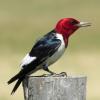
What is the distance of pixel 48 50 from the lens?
9109mm

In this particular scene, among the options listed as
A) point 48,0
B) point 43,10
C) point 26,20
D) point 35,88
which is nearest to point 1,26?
point 26,20

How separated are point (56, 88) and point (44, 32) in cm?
1509

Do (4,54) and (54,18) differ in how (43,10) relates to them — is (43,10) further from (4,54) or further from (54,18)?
(4,54)

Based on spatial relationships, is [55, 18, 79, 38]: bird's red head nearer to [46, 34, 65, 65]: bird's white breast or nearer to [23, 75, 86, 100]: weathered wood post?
[46, 34, 65, 65]: bird's white breast

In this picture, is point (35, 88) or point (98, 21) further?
point (98, 21)

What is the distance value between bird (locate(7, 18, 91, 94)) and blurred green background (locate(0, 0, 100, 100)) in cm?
487

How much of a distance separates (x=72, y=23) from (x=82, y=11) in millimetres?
18102

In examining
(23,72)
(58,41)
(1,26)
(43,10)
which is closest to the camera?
(23,72)

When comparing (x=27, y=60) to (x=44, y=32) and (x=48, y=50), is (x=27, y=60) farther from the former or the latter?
(x=44, y=32)

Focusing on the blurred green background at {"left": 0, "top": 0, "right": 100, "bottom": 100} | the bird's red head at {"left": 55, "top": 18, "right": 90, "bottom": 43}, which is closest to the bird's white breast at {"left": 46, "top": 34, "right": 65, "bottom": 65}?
the bird's red head at {"left": 55, "top": 18, "right": 90, "bottom": 43}

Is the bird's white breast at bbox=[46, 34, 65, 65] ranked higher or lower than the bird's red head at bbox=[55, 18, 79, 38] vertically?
lower

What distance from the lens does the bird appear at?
862 cm

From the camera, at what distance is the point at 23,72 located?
8523mm

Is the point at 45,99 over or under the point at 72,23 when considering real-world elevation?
under
